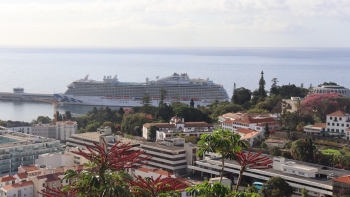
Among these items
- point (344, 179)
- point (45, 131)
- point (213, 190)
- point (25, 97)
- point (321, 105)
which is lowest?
point (344, 179)

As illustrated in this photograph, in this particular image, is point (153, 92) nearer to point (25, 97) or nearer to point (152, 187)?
point (25, 97)

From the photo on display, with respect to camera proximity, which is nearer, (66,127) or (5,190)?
(5,190)

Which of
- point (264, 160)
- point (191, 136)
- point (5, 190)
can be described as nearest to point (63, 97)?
point (191, 136)

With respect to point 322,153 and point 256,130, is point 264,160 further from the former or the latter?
point 256,130

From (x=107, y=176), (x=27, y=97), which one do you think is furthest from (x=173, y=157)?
(x=27, y=97)

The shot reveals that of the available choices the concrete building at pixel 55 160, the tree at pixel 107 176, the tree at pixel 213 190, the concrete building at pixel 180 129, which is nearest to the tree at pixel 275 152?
the concrete building at pixel 180 129

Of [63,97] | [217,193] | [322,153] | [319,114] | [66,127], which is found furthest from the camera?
[63,97]

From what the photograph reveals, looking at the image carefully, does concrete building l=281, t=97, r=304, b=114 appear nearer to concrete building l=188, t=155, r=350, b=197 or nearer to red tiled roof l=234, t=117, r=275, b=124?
red tiled roof l=234, t=117, r=275, b=124
